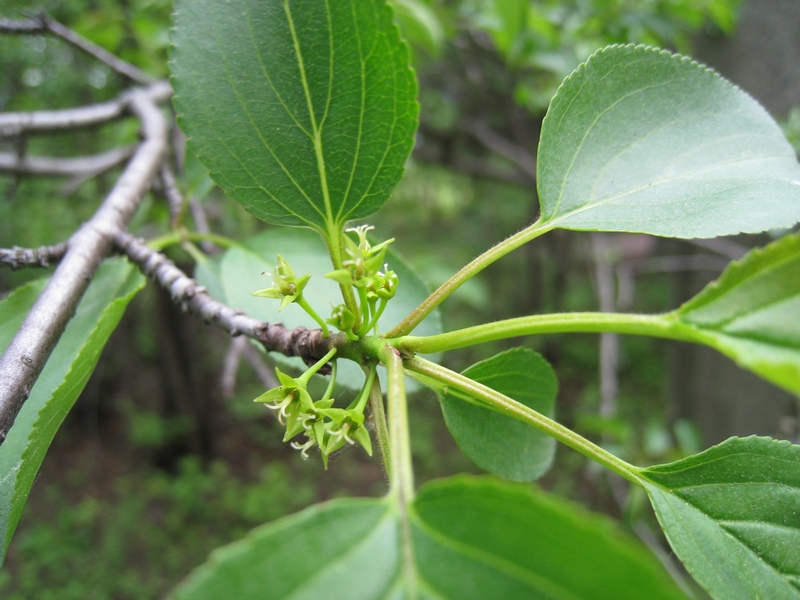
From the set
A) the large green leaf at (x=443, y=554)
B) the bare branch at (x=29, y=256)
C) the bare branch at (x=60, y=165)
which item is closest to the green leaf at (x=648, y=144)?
the large green leaf at (x=443, y=554)

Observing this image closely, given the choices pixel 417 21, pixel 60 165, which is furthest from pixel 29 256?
pixel 417 21

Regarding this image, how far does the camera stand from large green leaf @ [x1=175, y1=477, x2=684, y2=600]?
1.13 ft

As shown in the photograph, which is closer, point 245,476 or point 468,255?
point 245,476

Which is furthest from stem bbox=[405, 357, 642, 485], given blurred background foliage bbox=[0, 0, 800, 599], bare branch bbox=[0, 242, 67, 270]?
blurred background foliage bbox=[0, 0, 800, 599]

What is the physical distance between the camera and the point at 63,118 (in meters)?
1.43

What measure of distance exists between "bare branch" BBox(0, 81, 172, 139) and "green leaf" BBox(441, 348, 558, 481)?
129 centimetres

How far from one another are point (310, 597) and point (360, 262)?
1.19ft

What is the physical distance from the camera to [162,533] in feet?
13.1

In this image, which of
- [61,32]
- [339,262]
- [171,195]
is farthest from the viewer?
[61,32]

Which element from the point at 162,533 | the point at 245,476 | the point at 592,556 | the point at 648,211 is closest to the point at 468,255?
the point at 245,476

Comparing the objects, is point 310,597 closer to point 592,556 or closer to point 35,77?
point 592,556

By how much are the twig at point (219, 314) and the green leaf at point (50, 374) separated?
0.03 metres

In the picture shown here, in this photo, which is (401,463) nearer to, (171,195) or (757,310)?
(757,310)

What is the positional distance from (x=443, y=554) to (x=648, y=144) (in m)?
0.59
